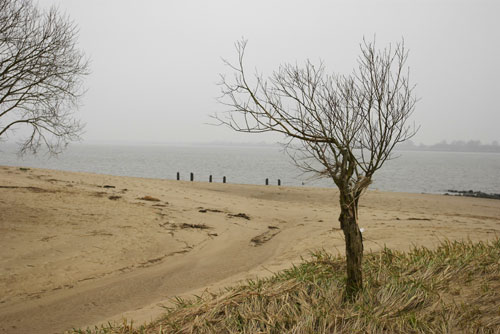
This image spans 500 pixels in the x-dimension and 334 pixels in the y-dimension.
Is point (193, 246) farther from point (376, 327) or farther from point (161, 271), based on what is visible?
point (376, 327)

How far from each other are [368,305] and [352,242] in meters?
0.79

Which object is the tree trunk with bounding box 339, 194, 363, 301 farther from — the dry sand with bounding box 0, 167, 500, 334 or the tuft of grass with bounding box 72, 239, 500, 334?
the dry sand with bounding box 0, 167, 500, 334

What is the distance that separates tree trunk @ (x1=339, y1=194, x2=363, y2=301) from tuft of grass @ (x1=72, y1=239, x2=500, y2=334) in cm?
14

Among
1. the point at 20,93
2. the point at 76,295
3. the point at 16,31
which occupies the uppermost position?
the point at 16,31

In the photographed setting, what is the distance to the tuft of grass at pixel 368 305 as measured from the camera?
4.10 meters

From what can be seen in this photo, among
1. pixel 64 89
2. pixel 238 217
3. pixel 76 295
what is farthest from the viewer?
pixel 238 217

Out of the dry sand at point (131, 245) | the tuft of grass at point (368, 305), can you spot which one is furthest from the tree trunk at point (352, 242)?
the dry sand at point (131, 245)

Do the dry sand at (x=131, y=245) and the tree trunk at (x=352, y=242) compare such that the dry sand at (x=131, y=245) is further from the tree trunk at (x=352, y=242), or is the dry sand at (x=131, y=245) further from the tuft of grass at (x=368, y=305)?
the tree trunk at (x=352, y=242)

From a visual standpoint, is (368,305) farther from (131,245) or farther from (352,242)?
(131,245)

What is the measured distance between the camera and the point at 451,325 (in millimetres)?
3906

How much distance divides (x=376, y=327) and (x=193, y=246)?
7.02 metres

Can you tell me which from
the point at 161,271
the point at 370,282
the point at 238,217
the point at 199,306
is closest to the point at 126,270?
the point at 161,271

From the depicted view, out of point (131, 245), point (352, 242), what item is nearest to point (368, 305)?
point (352, 242)

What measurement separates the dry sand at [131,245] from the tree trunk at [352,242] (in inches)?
114
